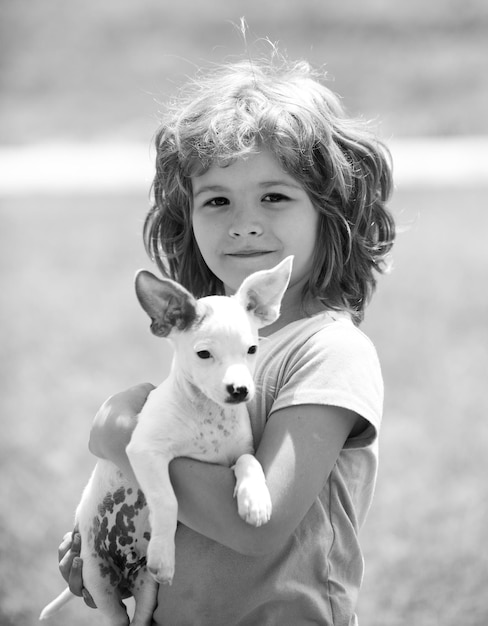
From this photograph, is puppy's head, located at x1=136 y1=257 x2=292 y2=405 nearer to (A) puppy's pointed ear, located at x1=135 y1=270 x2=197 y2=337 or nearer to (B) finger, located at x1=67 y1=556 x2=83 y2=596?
(A) puppy's pointed ear, located at x1=135 y1=270 x2=197 y2=337

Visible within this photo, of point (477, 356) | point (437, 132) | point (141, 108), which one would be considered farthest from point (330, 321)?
point (141, 108)

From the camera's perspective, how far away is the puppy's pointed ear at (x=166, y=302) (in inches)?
88.5

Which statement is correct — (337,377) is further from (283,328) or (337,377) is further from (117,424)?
(117,424)

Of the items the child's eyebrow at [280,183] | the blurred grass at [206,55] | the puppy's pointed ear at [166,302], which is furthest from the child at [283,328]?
the blurred grass at [206,55]

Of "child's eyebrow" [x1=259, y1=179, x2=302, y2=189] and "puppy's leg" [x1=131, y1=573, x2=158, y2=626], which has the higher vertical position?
"child's eyebrow" [x1=259, y1=179, x2=302, y2=189]

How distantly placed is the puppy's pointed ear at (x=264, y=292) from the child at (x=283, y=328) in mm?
214

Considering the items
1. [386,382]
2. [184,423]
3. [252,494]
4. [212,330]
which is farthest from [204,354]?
[386,382]

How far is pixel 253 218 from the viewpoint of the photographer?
273 centimetres

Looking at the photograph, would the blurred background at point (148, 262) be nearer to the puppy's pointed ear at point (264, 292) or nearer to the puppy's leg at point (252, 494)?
the puppy's pointed ear at point (264, 292)

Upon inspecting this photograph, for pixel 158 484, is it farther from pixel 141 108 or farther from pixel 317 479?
pixel 141 108

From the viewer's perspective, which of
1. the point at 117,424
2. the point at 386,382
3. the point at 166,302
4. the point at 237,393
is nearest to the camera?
the point at 237,393

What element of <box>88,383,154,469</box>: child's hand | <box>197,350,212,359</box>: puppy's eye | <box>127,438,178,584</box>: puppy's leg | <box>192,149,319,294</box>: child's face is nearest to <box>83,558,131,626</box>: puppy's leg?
<box>88,383,154,469</box>: child's hand

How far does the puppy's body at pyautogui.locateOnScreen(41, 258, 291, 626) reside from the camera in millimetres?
2219

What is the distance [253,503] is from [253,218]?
2.96ft
